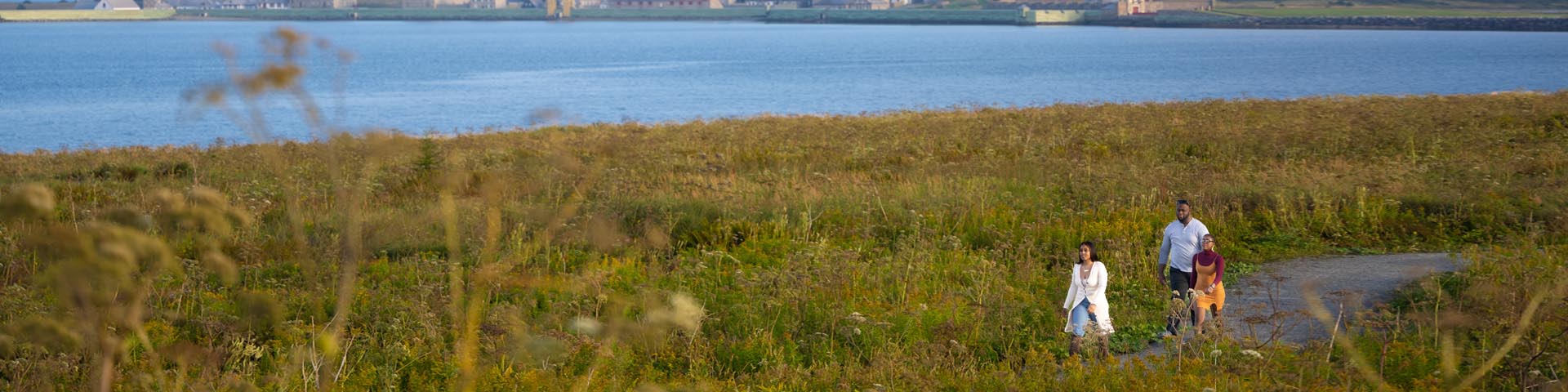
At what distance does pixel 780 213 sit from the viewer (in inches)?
557

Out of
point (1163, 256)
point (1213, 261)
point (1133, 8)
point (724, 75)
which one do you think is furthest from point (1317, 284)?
point (1133, 8)

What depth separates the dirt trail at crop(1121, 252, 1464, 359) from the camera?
9.07 m

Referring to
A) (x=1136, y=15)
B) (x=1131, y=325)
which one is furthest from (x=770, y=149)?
(x=1136, y=15)

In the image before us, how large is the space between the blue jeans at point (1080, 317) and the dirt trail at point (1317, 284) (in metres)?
0.39

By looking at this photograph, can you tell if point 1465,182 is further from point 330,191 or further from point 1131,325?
point 330,191

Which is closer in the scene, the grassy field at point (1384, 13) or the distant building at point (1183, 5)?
the grassy field at point (1384, 13)

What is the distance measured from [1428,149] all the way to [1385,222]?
7444mm

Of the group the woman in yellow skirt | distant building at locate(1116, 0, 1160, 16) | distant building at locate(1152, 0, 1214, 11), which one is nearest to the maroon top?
the woman in yellow skirt

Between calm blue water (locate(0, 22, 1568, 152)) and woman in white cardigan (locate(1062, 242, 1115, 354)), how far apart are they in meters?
6.00

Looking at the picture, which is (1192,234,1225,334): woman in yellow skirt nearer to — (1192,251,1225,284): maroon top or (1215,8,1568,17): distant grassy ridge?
(1192,251,1225,284): maroon top

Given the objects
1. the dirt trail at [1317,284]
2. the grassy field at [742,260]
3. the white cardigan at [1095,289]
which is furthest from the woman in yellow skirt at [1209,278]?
the white cardigan at [1095,289]

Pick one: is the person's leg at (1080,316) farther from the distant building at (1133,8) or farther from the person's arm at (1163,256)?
the distant building at (1133,8)

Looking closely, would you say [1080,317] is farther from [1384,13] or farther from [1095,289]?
[1384,13]

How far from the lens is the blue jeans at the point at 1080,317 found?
8664 millimetres
